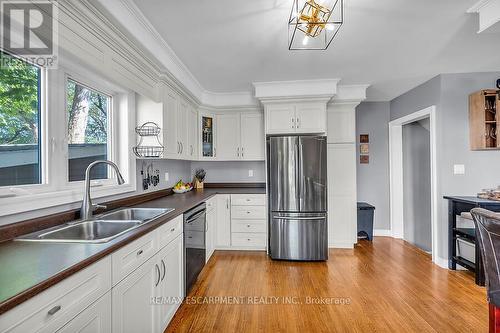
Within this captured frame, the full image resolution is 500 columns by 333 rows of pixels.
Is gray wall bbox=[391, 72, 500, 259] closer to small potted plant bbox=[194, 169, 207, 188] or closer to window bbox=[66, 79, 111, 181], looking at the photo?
small potted plant bbox=[194, 169, 207, 188]

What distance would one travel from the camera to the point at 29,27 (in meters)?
1.20

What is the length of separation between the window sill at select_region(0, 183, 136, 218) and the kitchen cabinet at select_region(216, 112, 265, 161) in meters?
2.12

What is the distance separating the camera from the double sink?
1263 mm

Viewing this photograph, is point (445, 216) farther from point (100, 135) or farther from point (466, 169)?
point (100, 135)

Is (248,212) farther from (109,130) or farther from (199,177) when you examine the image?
(109,130)

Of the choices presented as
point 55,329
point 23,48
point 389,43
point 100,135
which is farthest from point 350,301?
point 23,48

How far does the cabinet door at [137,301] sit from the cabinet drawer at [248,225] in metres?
1.93

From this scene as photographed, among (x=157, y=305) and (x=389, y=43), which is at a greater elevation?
(x=389, y=43)

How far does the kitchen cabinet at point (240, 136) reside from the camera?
12.8ft

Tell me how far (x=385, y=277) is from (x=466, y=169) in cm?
173

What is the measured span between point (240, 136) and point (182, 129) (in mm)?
1080

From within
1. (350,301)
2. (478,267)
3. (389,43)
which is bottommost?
(350,301)

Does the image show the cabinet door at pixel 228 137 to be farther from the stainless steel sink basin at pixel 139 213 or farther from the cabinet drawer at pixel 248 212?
the stainless steel sink basin at pixel 139 213

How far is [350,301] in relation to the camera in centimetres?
221
